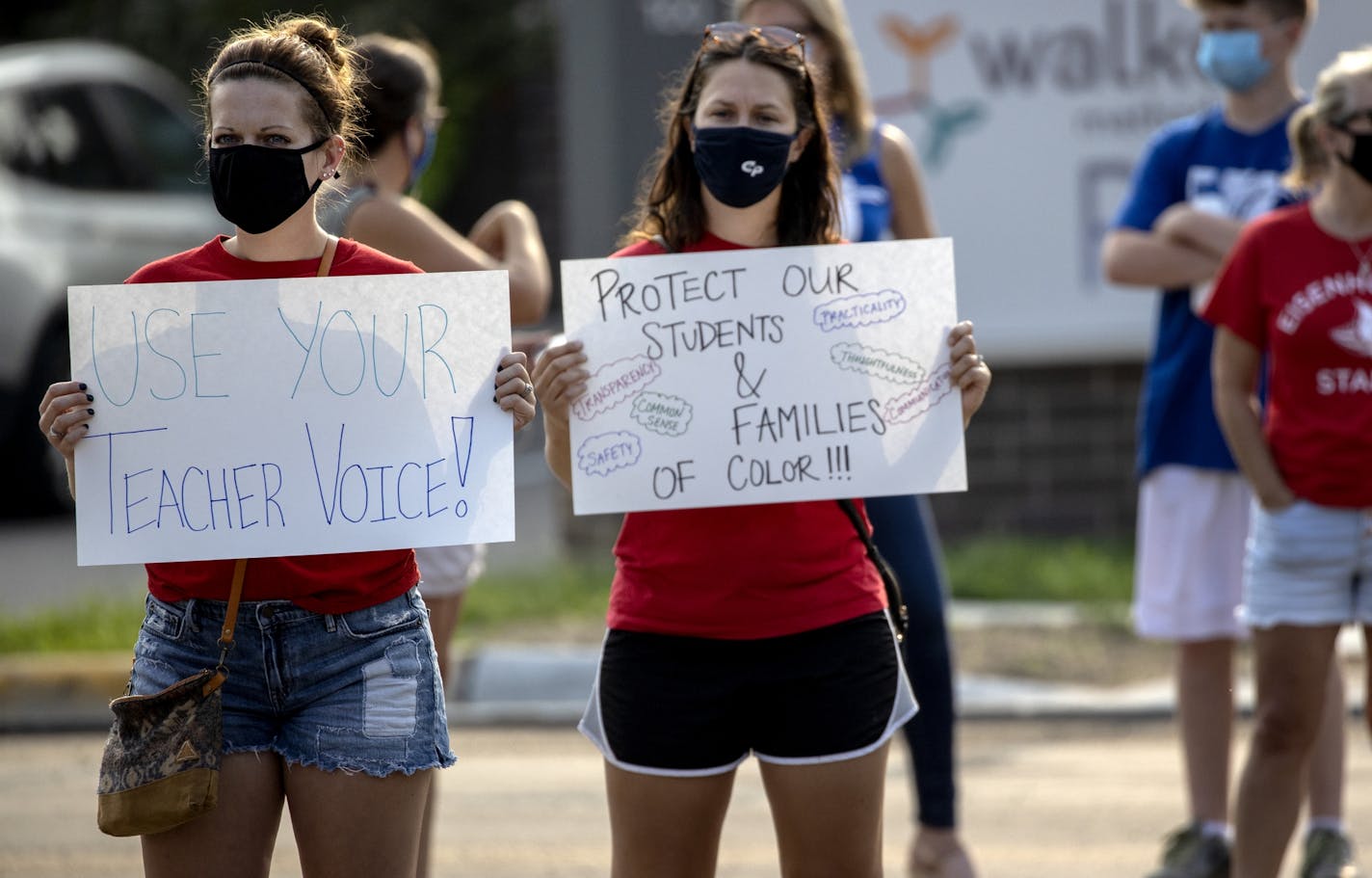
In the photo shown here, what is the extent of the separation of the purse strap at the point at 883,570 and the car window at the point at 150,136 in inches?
363

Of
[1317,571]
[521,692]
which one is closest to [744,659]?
[1317,571]

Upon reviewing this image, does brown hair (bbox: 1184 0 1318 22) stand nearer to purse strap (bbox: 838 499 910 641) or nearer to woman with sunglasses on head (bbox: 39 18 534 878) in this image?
purse strap (bbox: 838 499 910 641)

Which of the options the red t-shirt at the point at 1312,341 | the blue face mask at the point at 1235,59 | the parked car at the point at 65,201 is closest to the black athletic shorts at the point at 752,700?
the red t-shirt at the point at 1312,341

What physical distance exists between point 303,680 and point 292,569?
0.20m

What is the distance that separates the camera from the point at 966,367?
11.9 ft

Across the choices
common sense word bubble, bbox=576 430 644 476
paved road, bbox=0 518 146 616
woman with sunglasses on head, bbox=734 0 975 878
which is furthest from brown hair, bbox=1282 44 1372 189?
paved road, bbox=0 518 146 616

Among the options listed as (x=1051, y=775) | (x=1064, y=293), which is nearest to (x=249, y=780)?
(x=1051, y=775)

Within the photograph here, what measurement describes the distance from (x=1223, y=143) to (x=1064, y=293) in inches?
184

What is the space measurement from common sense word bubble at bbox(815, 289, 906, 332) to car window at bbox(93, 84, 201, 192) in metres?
9.13

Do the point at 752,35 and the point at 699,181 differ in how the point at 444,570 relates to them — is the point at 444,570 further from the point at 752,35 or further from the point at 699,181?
the point at 752,35

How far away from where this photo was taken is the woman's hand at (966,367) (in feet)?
11.9

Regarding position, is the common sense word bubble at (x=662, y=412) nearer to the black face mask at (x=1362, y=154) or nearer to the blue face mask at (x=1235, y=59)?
the black face mask at (x=1362, y=154)

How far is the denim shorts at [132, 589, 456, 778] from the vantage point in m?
3.15

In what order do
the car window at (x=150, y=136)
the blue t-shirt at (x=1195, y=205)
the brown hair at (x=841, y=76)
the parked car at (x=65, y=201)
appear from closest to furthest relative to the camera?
1. the brown hair at (x=841, y=76)
2. the blue t-shirt at (x=1195, y=205)
3. the parked car at (x=65, y=201)
4. the car window at (x=150, y=136)
